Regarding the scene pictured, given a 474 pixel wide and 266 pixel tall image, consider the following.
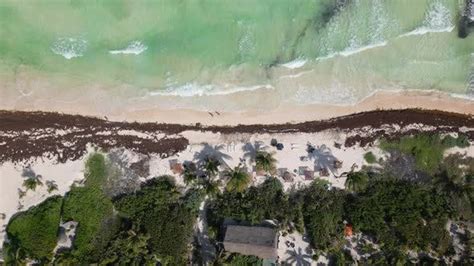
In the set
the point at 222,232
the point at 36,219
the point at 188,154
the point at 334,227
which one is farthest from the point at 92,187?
the point at 334,227

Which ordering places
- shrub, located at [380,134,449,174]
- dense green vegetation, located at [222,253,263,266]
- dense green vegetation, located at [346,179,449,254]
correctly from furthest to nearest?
1. shrub, located at [380,134,449,174]
2. dense green vegetation, located at [222,253,263,266]
3. dense green vegetation, located at [346,179,449,254]

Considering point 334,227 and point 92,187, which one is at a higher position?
point 92,187

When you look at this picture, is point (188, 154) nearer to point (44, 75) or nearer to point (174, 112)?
point (174, 112)

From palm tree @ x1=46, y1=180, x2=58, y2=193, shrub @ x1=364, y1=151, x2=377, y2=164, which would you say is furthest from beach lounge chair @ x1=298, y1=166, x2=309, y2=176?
palm tree @ x1=46, y1=180, x2=58, y2=193

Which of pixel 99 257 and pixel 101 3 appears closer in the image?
pixel 99 257

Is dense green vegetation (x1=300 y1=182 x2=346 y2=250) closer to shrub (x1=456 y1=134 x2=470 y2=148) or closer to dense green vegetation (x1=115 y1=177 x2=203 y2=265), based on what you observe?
dense green vegetation (x1=115 y1=177 x2=203 y2=265)

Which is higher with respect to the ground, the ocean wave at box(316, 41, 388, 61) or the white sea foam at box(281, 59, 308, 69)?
the ocean wave at box(316, 41, 388, 61)
